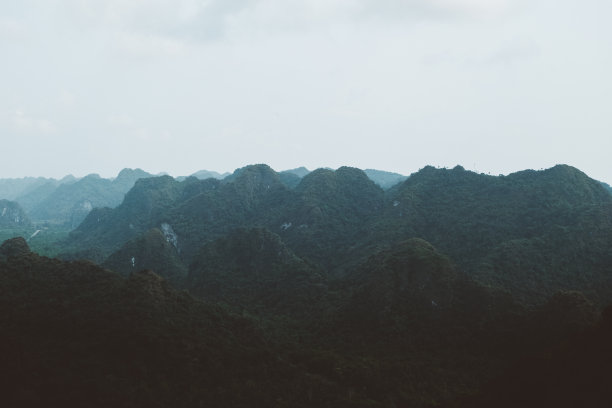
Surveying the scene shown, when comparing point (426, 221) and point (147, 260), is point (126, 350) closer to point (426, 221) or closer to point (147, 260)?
point (147, 260)

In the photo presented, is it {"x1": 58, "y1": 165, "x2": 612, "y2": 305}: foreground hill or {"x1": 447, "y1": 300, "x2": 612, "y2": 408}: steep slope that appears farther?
{"x1": 58, "y1": 165, "x2": 612, "y2": 305}: foreground hill

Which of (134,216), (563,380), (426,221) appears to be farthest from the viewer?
(134,216)

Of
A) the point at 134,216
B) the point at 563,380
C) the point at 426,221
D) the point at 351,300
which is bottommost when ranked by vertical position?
the point at 351,300

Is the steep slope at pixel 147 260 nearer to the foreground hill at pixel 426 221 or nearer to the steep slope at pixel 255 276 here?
the steep slope at pixel 255 276

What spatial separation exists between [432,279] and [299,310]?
20.7 metres

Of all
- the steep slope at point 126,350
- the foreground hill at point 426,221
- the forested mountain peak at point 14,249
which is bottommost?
the steep slope at point 126,350

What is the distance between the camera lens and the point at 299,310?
2478 inches

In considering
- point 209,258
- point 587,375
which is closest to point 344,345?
point 587,375

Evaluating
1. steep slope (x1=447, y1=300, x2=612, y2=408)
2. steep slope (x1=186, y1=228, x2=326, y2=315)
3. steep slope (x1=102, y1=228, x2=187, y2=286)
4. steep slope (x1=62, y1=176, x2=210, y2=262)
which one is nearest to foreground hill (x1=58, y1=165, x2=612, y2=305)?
steep slope (x1=62, y1=176, x2=210, y2=262)

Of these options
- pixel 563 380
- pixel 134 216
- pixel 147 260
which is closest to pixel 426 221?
pixel 147 260

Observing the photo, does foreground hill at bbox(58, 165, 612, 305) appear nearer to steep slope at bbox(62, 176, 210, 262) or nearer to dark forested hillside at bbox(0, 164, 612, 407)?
dark forested hillside at bbox(0, 164, 612, 407)

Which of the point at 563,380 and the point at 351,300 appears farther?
the point at 351,300

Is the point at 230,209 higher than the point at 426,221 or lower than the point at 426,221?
higher

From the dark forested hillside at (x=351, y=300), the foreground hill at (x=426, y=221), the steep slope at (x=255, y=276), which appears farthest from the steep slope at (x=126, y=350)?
the foreground hill at (x=426, y=221)
